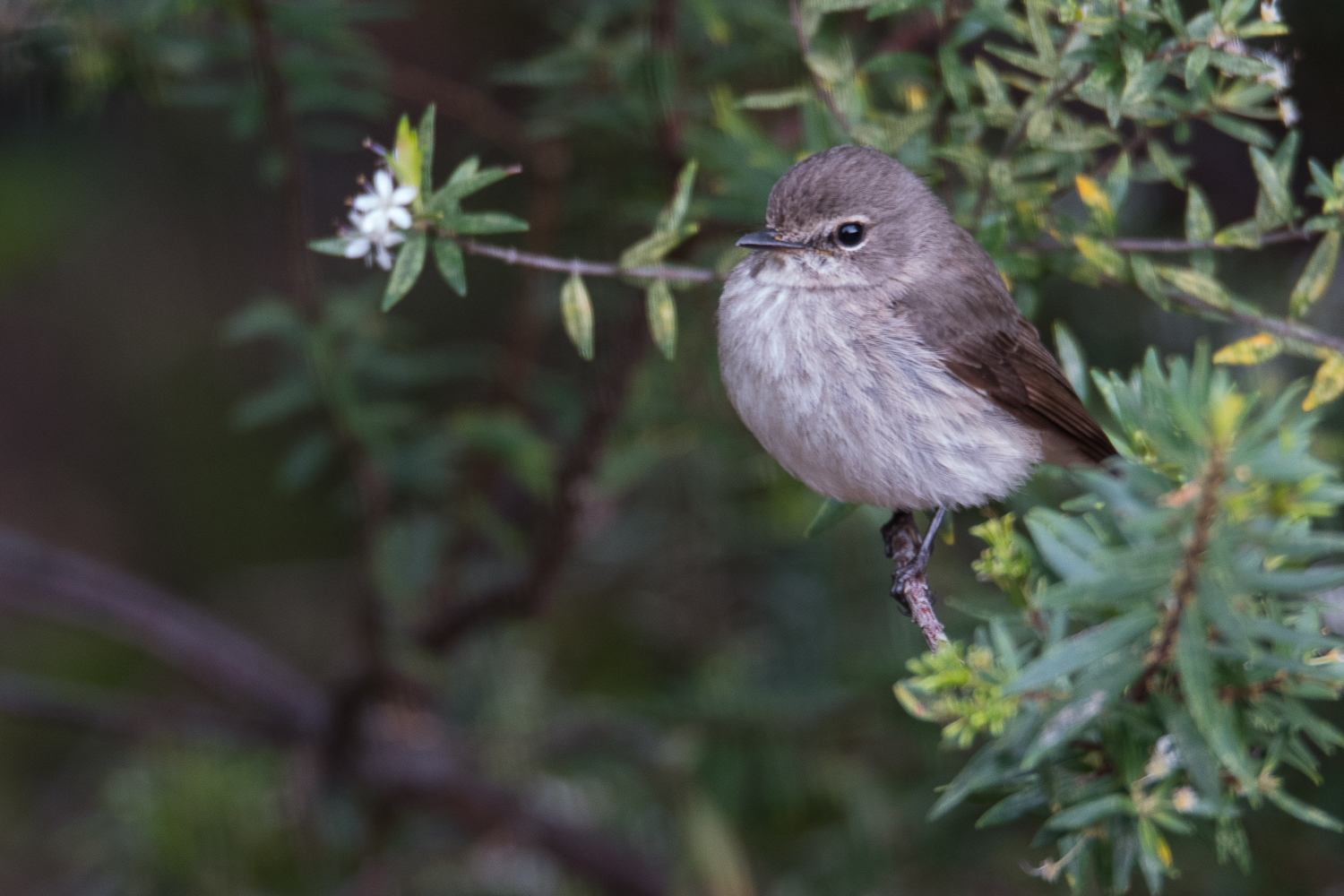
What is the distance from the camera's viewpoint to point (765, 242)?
273cm

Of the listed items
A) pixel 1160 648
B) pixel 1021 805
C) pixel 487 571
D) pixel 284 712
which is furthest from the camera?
pixel 487 571

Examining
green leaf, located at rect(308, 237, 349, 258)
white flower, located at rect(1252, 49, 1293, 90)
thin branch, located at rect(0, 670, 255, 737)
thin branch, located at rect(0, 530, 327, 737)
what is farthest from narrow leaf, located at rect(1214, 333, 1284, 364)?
thin branch, located at rect(0, 670, 255, 737)

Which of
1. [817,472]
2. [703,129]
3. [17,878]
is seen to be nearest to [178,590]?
[17,878]

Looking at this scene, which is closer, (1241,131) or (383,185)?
(383,185)

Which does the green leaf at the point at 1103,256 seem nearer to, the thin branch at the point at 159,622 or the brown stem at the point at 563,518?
the brown stem at the point at 563,518

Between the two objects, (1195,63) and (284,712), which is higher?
(1195,63)

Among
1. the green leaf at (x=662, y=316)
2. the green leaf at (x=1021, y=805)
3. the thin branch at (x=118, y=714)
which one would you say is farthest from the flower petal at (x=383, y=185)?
the thin branch at (x=118, y=714)

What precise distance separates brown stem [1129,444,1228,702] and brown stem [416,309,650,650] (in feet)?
6.53

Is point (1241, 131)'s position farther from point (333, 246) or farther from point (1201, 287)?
point (333, 246)

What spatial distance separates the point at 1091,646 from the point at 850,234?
1.59m

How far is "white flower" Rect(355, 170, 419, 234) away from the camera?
6.94 feet

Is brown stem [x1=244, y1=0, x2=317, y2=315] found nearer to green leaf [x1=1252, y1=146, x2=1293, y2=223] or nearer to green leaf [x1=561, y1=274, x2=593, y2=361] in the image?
green leaf [x1=561, y1=274, x2=593, y2=361]

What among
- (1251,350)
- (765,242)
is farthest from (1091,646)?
(765,242)

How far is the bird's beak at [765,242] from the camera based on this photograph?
2725mm
